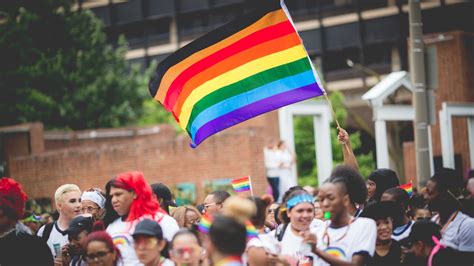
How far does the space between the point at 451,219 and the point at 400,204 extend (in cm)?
56

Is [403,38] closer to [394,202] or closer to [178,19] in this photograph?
[178,19]

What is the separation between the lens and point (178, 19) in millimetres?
55625

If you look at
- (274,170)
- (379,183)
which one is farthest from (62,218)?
(274,170)

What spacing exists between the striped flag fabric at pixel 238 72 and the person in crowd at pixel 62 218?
1622 mm

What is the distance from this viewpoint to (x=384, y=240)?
9.23 meters

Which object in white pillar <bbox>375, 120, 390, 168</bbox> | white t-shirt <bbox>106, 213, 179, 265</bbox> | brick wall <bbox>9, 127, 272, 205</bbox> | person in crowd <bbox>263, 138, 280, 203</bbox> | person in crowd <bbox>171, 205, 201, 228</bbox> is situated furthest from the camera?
brick wall <bbox>9, 127, 272, 205</bbox>

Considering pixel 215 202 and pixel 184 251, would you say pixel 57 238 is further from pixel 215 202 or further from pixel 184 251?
pixel 184 251

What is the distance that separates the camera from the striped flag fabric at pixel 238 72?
12195 millimetres

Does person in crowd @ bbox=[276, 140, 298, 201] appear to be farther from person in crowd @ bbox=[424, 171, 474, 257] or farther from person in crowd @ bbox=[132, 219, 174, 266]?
person in crowd @ bbox=[132, 219, 174, 266]

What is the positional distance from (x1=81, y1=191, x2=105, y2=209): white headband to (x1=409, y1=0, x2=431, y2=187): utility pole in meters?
5.32

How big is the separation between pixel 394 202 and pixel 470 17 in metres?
36.0

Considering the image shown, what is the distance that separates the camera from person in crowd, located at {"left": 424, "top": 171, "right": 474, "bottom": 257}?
32.8ft

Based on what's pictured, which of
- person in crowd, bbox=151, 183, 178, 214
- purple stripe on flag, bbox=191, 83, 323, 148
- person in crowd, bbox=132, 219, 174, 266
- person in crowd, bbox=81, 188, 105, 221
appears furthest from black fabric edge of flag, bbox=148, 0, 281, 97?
person in crowd, bbox=132, 219, 174, 266

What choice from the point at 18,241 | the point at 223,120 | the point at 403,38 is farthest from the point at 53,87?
the point at 18,241
